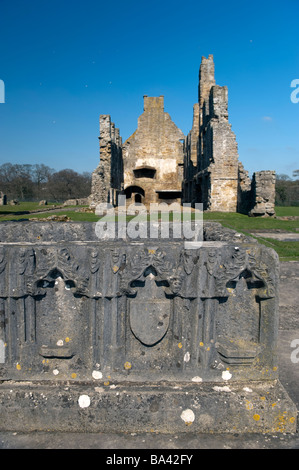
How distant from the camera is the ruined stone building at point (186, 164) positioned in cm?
2147

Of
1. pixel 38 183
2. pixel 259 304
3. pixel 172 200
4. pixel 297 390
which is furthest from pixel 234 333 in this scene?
pixel 38 183

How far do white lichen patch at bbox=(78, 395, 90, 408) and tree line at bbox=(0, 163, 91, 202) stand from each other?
50714 millimetres

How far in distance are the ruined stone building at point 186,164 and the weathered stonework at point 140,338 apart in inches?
684

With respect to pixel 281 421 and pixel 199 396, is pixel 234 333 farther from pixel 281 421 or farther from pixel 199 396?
pixel 281 421

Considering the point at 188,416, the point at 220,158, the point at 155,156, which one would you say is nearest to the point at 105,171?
the point at 220,158

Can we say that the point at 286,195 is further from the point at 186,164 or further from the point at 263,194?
the point at 263,194

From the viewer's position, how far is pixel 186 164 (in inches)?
1238

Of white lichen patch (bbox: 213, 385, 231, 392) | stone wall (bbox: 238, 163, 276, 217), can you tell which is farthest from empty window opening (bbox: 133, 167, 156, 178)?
white lichen patch (bbox: 213, 385, 231, 392)

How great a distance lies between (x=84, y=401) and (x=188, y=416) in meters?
0.70

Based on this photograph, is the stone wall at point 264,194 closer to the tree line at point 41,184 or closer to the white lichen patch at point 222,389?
the white lichen patch at point 222,389

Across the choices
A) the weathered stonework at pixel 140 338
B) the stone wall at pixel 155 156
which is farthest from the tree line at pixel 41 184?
the weathered stonework at pixel 140 338

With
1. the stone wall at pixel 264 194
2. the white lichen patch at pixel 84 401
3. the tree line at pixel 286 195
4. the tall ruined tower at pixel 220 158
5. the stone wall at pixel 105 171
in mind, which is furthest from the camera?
the tree line at pixel 286 195
